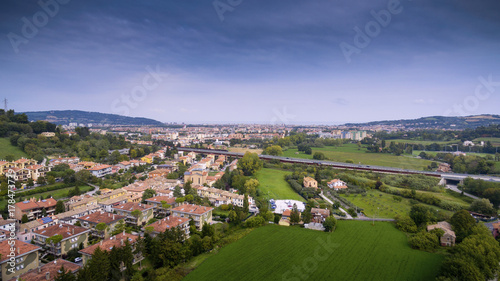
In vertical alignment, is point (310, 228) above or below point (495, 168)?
below

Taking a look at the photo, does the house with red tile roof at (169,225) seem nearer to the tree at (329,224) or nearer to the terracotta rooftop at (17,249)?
the terracotta rooftop at (17,249)

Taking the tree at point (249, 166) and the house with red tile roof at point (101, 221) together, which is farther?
the tree at point (249, 166)

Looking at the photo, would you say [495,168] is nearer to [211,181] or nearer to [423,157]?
[423,157]

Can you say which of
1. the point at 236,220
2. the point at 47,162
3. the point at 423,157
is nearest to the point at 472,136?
the point at 423,157

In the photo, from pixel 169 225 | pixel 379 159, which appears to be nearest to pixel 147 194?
pixel 169 225

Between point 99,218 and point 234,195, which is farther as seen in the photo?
point 234,195

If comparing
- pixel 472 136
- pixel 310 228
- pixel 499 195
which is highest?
pixel 472 136

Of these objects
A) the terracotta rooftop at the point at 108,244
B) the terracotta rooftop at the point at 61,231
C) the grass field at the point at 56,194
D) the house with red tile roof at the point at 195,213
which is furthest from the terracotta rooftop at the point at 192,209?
the grass field at the point at 56,194

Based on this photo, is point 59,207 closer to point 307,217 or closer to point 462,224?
point 307,217
